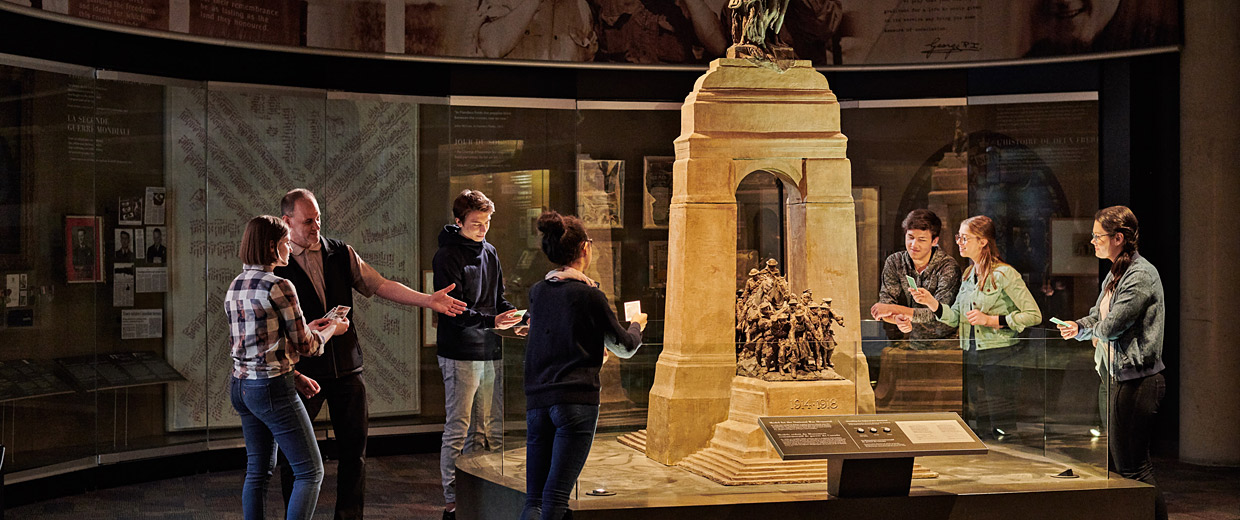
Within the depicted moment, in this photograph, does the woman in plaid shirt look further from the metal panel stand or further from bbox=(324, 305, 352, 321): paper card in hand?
the metal panel stand

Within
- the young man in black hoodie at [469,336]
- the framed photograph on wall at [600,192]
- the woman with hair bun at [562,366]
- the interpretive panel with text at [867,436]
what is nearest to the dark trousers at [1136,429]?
the interpretive panel with text at [867,436]

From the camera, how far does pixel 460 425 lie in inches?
259

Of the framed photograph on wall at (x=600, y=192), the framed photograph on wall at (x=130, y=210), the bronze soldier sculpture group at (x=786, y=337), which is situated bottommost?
the bronze soldier sculpture group at (x=786, y=337)

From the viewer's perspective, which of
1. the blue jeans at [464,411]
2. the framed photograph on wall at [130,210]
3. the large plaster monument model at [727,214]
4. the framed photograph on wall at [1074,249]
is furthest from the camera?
the framed photograph on wall at [1074,249]

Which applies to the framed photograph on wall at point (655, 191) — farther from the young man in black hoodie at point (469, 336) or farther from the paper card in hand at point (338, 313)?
the paper card in hand at point (338, 313)

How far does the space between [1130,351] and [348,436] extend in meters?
4.07

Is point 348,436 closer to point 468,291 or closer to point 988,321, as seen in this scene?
point 468,291

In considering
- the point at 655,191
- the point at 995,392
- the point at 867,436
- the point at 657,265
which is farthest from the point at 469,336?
the point at 655,191

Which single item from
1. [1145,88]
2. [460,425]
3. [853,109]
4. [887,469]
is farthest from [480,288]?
[1145,88]

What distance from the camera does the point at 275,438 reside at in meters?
5.20

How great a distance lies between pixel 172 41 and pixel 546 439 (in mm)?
5649

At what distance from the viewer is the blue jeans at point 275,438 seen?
5.09 m

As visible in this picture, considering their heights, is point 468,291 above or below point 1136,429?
above
